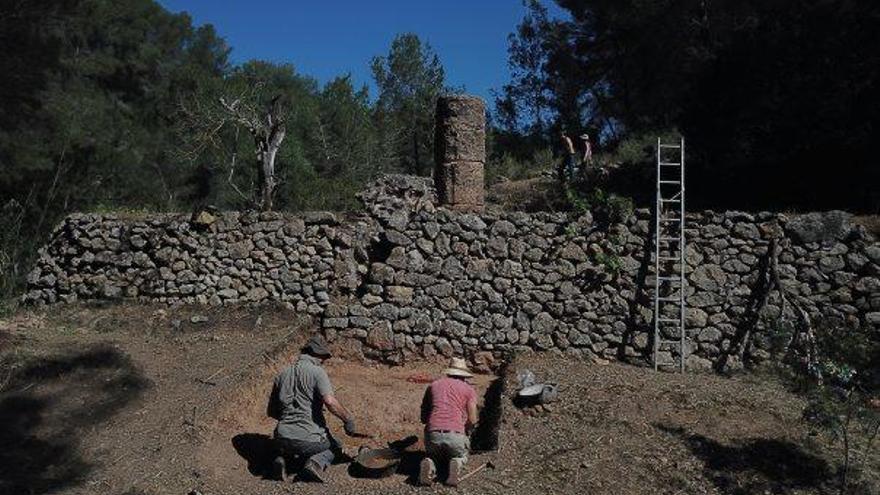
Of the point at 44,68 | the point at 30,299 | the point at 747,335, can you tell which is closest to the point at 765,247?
the point at 747,335

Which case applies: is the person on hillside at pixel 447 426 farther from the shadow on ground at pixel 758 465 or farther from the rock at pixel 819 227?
the rock at pixel 819 227

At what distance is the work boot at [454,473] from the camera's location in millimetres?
7484

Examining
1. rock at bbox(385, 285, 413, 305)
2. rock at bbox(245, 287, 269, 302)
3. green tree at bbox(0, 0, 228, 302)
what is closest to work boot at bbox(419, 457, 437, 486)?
rock at bbox(385, 285, 413, 305)

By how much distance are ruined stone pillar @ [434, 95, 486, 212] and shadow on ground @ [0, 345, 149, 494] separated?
6026mm

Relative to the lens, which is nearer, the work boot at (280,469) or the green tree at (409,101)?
the work boot at (280,469)

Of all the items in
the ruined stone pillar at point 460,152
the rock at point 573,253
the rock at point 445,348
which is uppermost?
the ruined stone pillar at point 460,152

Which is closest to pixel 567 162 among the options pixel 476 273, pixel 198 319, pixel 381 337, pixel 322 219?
pixel 476 273

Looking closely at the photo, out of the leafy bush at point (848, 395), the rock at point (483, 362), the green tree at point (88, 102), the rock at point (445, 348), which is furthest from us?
the green tree at point (88, 102)

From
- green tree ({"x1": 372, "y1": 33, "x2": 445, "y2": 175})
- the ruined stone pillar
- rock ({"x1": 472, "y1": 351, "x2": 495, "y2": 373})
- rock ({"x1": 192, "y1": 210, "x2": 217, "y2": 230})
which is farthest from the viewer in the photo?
green tree ({"x1": 372, "y1": 33, "x2": 445, "y2": 175})

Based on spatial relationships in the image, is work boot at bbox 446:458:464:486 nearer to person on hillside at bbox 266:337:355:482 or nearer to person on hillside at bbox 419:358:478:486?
person on hillside at bbox 419:358:478:486

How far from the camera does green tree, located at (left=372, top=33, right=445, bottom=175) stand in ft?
100

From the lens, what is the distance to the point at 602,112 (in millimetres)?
27797

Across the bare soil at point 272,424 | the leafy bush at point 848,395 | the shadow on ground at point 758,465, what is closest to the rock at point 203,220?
the bare soil at point 272,424

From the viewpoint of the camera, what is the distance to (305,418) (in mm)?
7875
